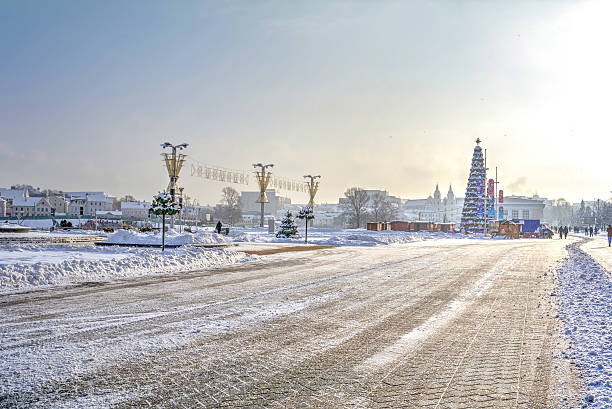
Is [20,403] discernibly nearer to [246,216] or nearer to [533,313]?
[533,313]

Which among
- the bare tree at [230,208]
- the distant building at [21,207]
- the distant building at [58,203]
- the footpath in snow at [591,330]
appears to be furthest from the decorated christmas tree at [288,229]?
the distant building at [58,203]

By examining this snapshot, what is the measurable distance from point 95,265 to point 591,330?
13393 mm

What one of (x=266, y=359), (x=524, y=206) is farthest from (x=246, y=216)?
(x=266, y=359)

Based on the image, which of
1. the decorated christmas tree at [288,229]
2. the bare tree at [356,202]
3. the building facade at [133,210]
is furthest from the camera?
the building facade at [133,210]

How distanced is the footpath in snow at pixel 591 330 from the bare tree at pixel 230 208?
118210 millimetres

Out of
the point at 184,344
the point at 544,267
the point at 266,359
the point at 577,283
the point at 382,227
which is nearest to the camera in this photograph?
the point at 266,359

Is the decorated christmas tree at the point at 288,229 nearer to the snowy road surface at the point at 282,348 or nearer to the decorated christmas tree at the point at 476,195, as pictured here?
the snowy road surface at the point at 282,348

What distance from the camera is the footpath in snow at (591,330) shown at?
4.94m

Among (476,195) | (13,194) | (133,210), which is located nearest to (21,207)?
(13,194)

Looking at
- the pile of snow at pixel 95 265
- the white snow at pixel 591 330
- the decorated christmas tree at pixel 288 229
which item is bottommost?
the pile of snow at pixel 95 265

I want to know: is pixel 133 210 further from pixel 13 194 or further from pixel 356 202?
pixel 356 202

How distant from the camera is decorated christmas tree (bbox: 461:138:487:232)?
2601 inches

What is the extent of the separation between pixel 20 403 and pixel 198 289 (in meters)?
7.42

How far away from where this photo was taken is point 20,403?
427cm
